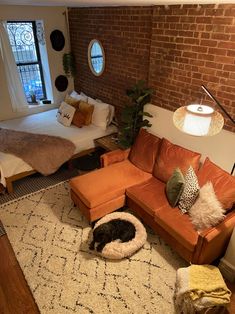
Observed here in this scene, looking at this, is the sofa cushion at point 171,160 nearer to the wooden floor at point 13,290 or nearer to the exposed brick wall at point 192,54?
the exposed brick wall at point 192,54

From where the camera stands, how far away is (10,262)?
95.2 inches

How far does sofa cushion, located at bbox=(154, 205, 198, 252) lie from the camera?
2159 mm

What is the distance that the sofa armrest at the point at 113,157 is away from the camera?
3.22m

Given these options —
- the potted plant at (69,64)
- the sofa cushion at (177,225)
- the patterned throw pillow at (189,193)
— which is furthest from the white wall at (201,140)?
the potted plant at (69,64)

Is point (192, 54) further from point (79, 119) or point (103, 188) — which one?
point (79, 119)

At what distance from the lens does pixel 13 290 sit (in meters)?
2.17

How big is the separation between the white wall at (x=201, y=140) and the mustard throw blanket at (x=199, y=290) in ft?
3.66

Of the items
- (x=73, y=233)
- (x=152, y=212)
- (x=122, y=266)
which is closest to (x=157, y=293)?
(x=122, y=266)

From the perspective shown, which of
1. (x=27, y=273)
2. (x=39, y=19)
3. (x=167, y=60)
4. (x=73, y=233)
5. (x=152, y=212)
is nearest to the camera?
(x=27, y=273)

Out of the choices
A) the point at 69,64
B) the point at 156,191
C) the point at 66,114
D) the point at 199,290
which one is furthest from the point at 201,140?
the point at 69,64

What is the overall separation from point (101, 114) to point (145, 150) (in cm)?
123

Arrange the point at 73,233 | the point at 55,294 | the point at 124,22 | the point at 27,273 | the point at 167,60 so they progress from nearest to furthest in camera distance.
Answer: the point at 55,294 → the point at 27,273 → the point at 73,233 → the point at 167,60 → the point at 124,22

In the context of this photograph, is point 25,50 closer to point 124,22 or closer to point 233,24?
point 124,22

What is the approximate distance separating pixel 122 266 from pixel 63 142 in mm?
1994
